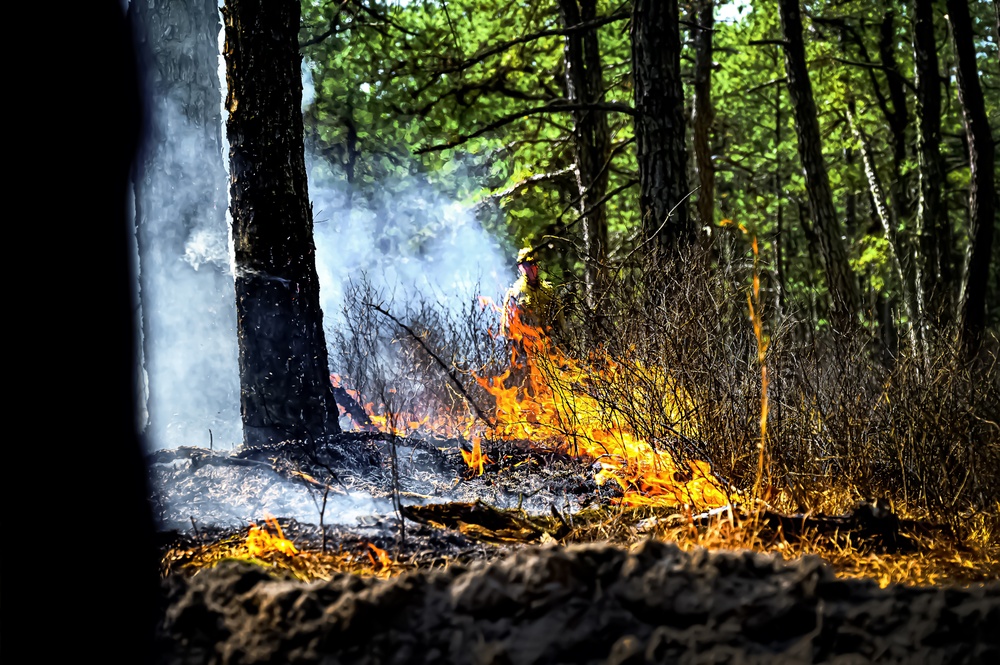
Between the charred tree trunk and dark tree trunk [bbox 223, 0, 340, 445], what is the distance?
21.6 feet

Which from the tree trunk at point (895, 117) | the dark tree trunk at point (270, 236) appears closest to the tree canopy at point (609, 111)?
the tree trunk at point (895, 117)

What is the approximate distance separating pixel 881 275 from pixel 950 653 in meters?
20.8

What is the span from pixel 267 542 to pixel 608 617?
1.83 metres

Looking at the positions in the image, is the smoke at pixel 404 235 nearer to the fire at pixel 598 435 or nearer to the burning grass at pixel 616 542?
the fire at pixel 598 435

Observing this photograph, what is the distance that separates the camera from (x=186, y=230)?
8000 mm

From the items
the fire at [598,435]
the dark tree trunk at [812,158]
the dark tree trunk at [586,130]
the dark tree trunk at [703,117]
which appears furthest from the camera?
the dark tree trunk at [703,117]

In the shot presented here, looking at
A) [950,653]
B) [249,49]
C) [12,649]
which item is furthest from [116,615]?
[249,49]

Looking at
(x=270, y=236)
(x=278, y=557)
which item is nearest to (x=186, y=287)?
(x=270, y=236)

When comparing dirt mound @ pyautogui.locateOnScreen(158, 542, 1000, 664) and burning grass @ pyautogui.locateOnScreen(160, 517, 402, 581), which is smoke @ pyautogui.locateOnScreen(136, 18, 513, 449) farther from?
dirt mound @ pyautogui.locateOnScreen(158, 542, 1000, 664)

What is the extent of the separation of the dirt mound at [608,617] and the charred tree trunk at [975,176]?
726cm

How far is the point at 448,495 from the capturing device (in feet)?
15.8

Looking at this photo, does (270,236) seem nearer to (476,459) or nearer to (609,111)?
(476,459)

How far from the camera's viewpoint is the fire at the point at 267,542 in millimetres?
3529

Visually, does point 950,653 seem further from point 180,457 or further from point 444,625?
point 180,457
